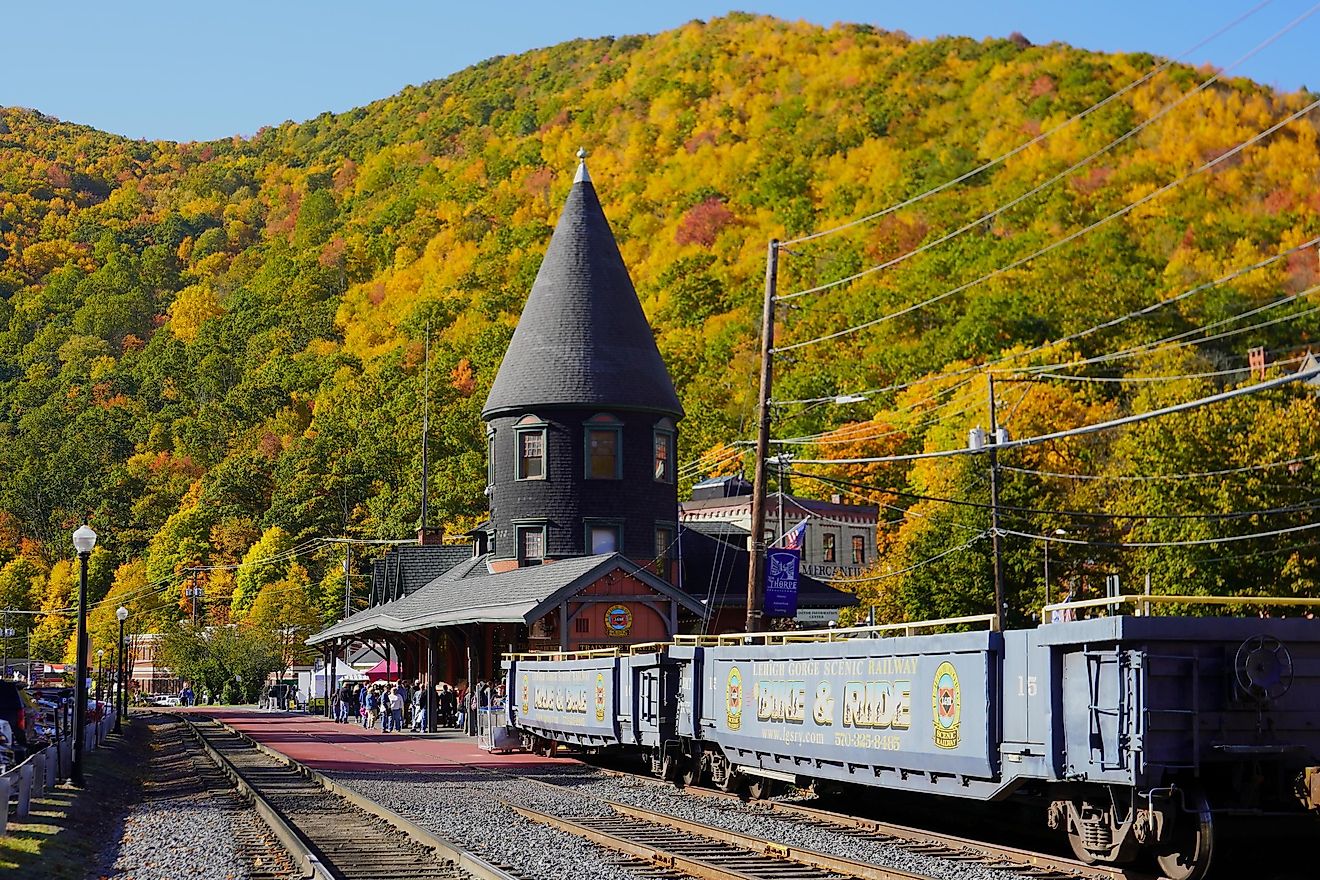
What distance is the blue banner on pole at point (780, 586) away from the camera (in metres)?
32.6

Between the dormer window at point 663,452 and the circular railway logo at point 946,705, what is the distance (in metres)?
32.0

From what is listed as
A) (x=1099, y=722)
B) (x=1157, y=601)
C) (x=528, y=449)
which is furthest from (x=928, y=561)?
(x=1099, y=722)

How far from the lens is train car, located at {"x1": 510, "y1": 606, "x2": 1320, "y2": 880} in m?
13.5

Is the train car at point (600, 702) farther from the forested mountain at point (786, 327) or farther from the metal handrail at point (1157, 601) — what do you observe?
the forested mountain at point (786, 327)

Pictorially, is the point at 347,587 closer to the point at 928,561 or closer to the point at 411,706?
the point at 928,561

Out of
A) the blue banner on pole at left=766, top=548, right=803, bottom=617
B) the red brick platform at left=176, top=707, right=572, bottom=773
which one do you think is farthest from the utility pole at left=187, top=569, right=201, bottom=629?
the blue banner on pole at left=766, top=548, right=803, bottom=617

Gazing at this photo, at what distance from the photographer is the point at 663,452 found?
4906cm

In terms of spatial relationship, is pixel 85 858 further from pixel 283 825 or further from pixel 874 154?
pixel 874 154

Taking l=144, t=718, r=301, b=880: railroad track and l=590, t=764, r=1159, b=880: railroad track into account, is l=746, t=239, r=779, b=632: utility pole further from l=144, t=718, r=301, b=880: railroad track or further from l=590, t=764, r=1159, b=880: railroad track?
l=144, t=718, r=301, b=880: railroad track

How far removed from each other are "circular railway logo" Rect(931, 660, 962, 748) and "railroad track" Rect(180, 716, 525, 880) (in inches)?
182

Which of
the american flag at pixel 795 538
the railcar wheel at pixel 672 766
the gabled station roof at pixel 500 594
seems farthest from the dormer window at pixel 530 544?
the railcar wheel at pixel 672 766

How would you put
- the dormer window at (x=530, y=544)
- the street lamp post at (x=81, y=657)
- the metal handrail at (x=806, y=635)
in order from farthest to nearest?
the dormer window at (x=530, y=544), the street lamp post at (x=81, y=657), the metal handrail at (x=806, y=635)

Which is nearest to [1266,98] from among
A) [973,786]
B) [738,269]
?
[738,269]

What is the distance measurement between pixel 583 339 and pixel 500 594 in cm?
866
